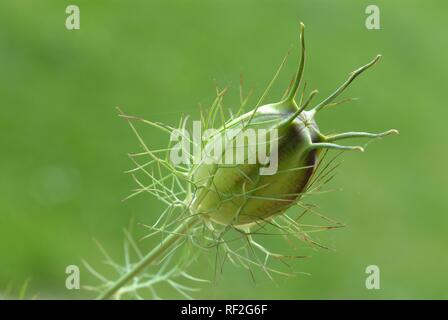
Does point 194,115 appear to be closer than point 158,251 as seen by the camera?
No

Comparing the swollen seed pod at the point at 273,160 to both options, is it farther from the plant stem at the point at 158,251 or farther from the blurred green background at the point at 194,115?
the blurred green background at the point at 194,115

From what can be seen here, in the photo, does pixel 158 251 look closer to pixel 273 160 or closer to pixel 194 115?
pixel 273 160

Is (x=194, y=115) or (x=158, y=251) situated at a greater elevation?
(x=194, y=115)

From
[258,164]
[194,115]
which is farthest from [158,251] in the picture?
[194,115]

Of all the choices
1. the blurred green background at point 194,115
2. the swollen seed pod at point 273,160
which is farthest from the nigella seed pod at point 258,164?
the blurred green background at point 194,115

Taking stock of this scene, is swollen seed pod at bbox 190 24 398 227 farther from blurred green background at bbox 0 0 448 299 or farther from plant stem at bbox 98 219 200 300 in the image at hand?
blurred green background at bbox 0 0 448 299

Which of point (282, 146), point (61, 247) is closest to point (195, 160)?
point (282, 146)
